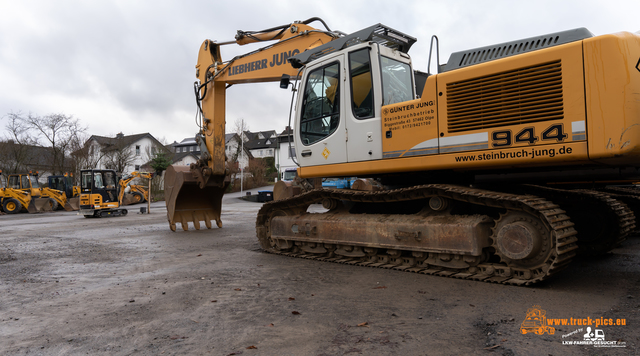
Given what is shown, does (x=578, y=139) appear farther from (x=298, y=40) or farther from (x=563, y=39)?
(x=298, y=40)

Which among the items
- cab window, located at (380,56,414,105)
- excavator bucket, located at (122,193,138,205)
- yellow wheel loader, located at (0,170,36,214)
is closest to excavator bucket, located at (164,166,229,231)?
cab window, located at (380,56,414,105)

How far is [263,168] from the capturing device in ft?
155

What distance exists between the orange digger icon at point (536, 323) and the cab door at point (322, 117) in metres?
2.93

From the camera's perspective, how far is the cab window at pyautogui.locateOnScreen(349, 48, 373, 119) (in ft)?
17.4

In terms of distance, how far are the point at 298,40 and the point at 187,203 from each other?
5542 millimetres

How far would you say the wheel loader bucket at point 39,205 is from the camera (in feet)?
80.2

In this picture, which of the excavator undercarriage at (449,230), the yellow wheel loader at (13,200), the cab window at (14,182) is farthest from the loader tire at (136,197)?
the excavator undercarriage at (449,230)

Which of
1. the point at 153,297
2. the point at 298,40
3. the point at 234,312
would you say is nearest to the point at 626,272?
the point at 234,312

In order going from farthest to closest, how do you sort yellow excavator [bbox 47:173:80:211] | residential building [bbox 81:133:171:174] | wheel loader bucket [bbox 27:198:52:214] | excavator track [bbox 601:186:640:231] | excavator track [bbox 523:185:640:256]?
residential building [bbox 81:133:171:174] → yellow excavator [bbox 47:173:80:211] → wheel loader bucket [bbox 27:198:52:214] → excavator track [bbox 601:186:640:231] → excavator track [bbox 523:185:640:256]

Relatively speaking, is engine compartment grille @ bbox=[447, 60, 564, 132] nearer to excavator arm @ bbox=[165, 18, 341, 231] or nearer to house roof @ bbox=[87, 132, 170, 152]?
excavator arm @ bbox=[165, 18, 341, 231]

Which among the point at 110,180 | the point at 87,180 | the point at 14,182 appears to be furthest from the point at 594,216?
the point at 14,182

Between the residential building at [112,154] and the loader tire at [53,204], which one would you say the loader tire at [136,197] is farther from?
the residential building at [112,154]

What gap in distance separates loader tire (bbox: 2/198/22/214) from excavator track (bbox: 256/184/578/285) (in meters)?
25.0

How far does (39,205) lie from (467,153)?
28352 millimetres
